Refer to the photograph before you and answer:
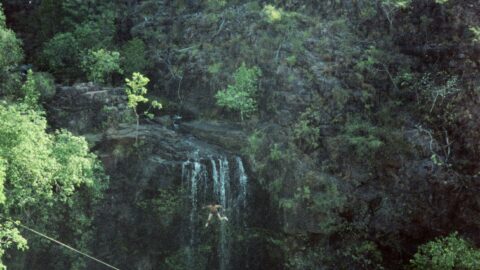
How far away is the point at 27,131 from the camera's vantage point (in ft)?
50.1

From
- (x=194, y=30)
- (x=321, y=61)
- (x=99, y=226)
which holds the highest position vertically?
(x=194, y=30)

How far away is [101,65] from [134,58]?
2.10m

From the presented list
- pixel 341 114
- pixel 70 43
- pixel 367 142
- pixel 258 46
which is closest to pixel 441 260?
pixel 367 142

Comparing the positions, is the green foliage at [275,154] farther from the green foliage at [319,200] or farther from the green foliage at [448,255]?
the green foliage at [448,255]

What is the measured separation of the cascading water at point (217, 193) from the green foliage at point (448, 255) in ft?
21.8

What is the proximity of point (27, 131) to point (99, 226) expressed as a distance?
16.5 ft

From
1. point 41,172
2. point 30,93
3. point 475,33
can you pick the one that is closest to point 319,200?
point 475,33

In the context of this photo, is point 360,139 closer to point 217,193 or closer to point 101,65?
point 217,193

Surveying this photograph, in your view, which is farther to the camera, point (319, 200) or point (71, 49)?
point (71, 49)

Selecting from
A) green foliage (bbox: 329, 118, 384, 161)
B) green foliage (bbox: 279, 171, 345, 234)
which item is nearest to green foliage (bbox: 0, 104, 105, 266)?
green foliage (bbox: 279, 171, 345, 234)

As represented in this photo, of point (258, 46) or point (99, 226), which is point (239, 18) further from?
point (99, 226)

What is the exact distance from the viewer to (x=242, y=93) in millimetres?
20375

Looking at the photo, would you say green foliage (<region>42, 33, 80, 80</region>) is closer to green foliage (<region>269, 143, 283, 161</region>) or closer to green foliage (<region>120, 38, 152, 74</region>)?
green foliage (<region>120, 38, 152, 74</region>)

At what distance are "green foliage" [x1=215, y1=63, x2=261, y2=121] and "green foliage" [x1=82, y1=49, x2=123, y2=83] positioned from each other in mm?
5250
